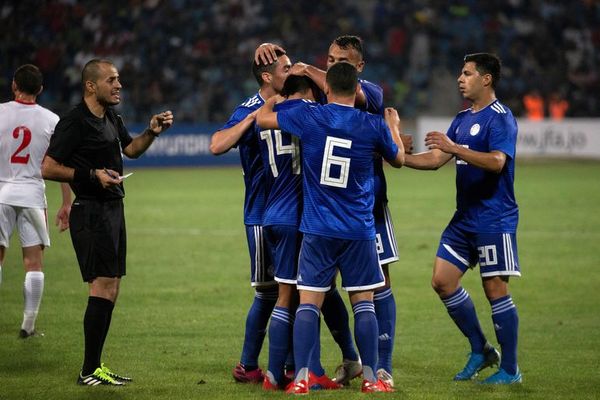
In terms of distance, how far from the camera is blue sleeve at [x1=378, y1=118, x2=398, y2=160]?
6.49m

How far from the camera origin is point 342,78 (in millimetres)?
6434

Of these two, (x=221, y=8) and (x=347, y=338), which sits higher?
(x=221, y=8)

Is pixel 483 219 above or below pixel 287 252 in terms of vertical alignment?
above

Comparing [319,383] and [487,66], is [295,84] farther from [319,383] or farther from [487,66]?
[319,383]

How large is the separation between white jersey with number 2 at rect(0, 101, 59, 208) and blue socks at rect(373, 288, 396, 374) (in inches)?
144

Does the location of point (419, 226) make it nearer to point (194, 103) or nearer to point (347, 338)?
point (347, 338)

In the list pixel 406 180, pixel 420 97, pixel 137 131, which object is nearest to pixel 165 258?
pixel 406 180

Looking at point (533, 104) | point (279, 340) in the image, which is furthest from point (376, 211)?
point (533, 104)

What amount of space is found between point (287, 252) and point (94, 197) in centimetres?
150

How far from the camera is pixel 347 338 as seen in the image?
7379 millimetres

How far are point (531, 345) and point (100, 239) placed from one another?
4163 millimetres

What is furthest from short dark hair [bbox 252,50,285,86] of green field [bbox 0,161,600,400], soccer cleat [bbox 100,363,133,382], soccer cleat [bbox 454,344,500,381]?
soccer cleat [bbox 454,344,500,381]

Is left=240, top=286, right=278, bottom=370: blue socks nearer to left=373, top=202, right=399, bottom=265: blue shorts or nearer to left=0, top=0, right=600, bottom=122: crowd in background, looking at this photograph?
left=373, top=202, right=399, bottom=265: blue shorts

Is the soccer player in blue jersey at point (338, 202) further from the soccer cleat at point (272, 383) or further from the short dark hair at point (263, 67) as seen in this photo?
the short dark hair at point (263, 67)
